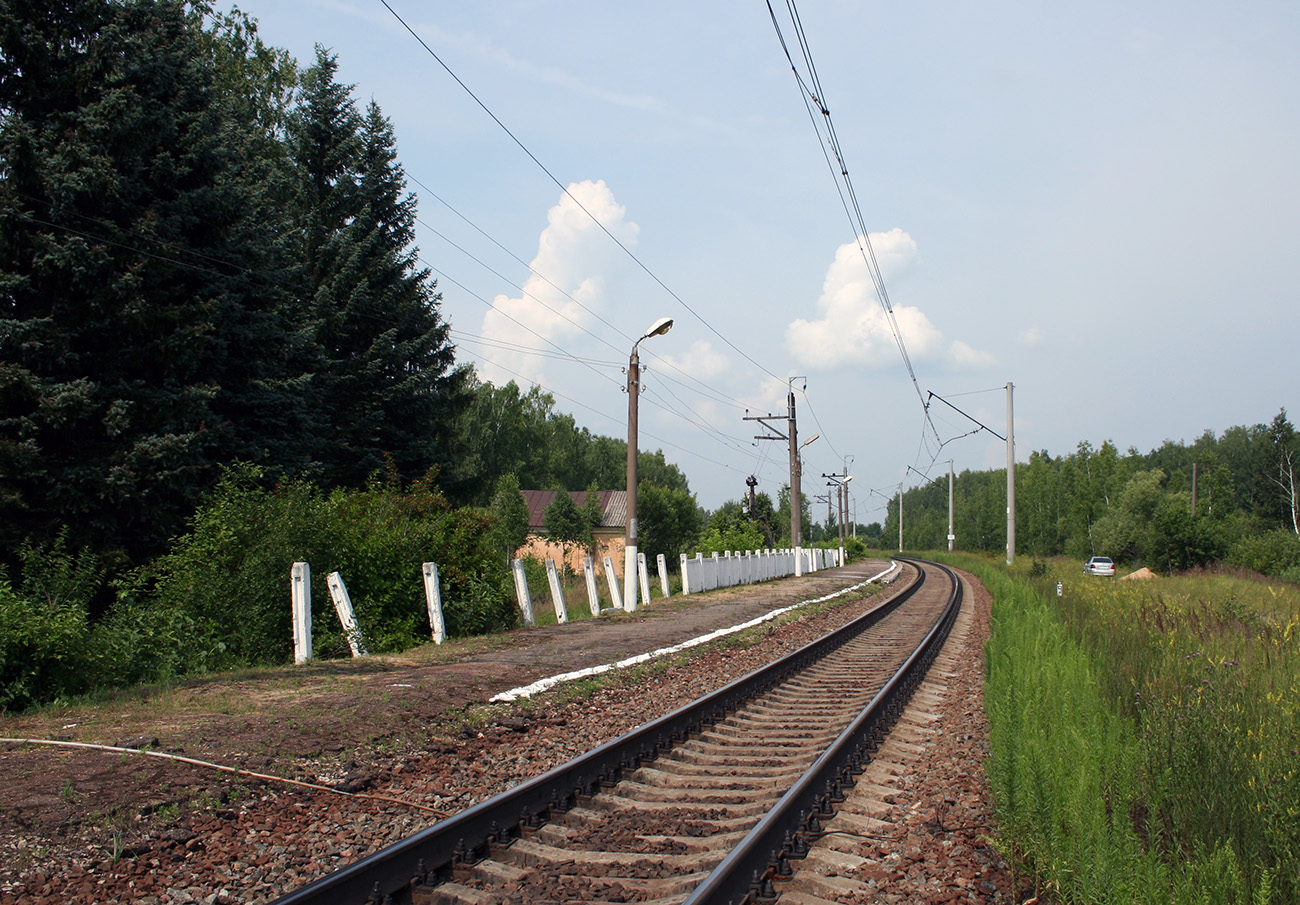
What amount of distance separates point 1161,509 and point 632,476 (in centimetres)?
4479

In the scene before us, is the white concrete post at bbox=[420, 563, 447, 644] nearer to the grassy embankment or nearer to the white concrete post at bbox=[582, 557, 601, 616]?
the white concrete post at bbox=[582, 557, 601, 616]

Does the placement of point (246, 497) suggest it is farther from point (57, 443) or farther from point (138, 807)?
point (138, 807)

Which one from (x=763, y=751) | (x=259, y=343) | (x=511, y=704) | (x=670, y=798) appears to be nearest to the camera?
(x=670, y=798)

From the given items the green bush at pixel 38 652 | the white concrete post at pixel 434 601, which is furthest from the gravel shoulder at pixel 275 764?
the white concrete post at pixel 434 601

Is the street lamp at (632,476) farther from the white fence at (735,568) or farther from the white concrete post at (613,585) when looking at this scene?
the white fence at (735,568)

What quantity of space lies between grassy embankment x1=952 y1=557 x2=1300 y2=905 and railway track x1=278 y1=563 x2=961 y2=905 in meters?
1.13

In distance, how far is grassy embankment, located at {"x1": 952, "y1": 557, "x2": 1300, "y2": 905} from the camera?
369cm

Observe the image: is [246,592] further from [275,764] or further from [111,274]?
[111,274]

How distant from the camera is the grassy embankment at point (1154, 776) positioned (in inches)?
145

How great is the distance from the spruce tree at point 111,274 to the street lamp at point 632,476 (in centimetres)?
790

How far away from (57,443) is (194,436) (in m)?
2.10

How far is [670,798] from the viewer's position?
568cm

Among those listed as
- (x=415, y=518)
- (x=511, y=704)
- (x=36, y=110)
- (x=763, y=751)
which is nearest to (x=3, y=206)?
(x=36, y=110)

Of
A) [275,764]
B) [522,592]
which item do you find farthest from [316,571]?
[275,764]
